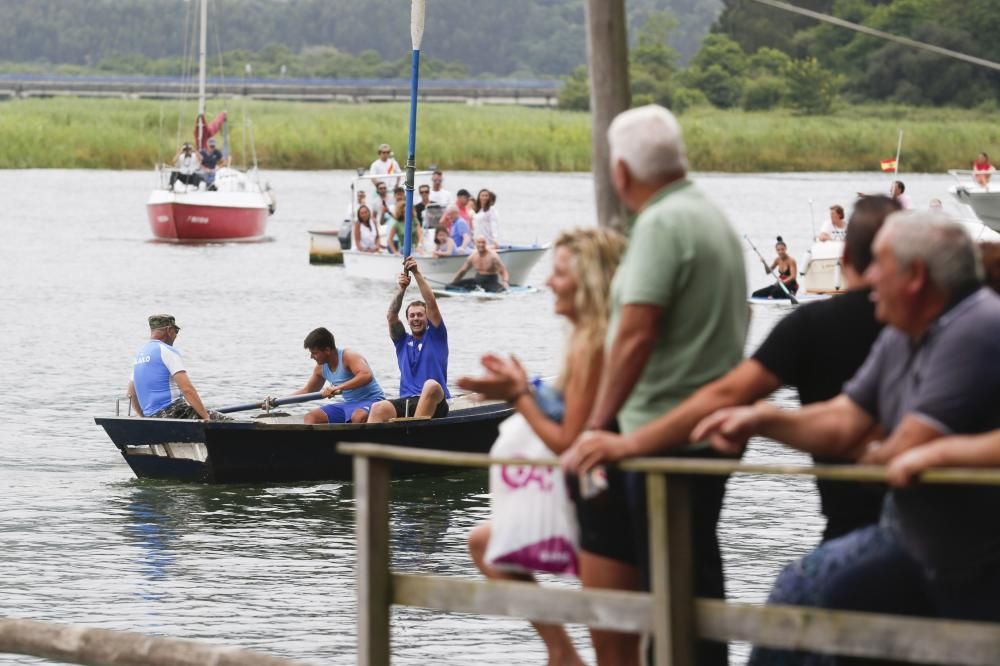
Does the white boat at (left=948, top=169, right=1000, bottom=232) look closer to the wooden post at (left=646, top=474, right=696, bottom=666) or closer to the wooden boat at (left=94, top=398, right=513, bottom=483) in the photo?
the wooden boat at (left=94, top=398, right=513, bottom=483)

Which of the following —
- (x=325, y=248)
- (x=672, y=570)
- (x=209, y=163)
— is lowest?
(x=325, y=248)

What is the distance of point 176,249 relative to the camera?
157 ft

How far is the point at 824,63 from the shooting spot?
121500 mm

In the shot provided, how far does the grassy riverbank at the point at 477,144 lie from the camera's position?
252 ft

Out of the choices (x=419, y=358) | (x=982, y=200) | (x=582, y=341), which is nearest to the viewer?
(x=582, y=341)

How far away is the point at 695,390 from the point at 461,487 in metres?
10.6

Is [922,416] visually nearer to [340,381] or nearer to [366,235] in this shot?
[340,381]

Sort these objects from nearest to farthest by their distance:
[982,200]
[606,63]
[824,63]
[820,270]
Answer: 1. [606,63]
2. [820,270]
3. [982,200]
4. [824,63]

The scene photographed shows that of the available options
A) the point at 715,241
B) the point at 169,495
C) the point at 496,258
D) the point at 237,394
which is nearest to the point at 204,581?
the point at 169,495

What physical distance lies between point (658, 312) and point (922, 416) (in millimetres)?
945

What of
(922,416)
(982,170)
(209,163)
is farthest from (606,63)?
(209,163)

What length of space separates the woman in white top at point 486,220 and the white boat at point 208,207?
1732cm

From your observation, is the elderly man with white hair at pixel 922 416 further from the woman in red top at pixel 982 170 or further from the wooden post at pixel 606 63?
the woman in red top at pixel 982 170

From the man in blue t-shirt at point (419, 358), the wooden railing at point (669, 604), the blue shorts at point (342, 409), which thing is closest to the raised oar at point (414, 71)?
the man in blue t-shirt at point (419, 358)
